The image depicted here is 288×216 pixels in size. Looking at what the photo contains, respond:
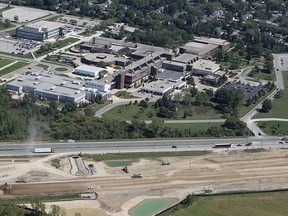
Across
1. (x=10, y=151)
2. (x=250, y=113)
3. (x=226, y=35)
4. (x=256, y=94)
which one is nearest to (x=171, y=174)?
(x=10, y=151)

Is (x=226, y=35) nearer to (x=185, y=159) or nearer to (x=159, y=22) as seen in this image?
(x=159, y=22)

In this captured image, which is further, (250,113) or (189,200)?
(250,113)

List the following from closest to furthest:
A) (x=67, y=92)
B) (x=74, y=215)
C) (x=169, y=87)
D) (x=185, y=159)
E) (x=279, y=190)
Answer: (x=74, y=215) → (x=279, y=190) → (x=185, y=159) → (x=67, y=92) → (x=169, y=87)

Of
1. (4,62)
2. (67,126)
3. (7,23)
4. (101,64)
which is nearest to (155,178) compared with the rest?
(67,126)

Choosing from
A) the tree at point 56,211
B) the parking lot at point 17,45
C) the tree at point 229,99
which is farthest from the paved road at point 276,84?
the parking lot at point 17,45

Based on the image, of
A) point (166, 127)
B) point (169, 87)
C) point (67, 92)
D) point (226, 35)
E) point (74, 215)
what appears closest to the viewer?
point (74, 215)

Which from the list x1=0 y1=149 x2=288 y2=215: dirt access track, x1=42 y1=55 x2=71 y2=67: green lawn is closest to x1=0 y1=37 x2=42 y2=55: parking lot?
x1=42 y1=55 x2=71 y2=67: green lawn

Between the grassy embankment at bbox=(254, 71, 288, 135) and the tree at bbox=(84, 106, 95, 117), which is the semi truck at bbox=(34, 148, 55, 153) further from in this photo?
the grassy embankment at bbox=(254, 71, 288, 135)
